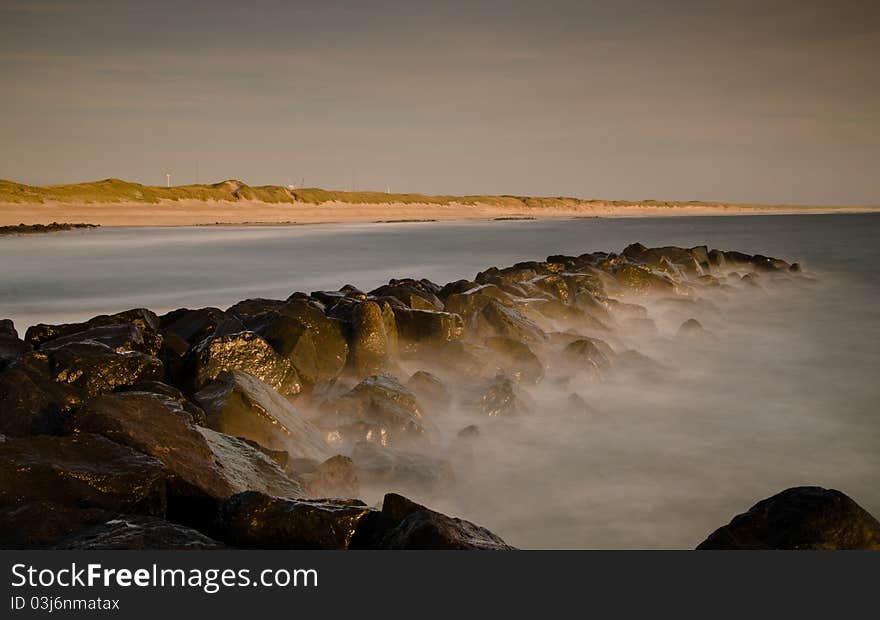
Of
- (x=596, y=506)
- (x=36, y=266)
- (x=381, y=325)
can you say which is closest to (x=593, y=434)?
(x=596, y=506)

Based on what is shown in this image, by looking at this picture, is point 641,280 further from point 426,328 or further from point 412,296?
point 426,328

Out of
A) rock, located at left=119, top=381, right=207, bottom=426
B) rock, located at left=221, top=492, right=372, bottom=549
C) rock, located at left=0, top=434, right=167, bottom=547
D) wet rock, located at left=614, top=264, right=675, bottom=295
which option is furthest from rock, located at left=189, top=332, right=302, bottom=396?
wet rock, located at left=614, top=264, right=675, bottom=295

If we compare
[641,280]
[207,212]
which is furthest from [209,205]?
[641,280]

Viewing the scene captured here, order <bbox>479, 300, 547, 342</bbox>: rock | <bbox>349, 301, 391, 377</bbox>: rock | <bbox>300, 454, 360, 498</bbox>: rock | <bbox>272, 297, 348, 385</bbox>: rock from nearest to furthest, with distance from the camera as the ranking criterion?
<bbox>300, 454, 360, 498</bbox>: rock
<bbox>272, 297, 348, 385</bbox>: rock
<bbox>349, 301, 391, 377</bbox>: rock
<bbox>479, 300, 547, 342</bbox>: rock

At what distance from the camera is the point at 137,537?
9.32ft

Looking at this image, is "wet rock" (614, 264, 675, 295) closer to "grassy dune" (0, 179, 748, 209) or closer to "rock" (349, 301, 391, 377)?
"rock" (349, 301, 391, 377)

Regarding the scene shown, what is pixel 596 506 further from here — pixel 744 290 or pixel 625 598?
pixel 744 290

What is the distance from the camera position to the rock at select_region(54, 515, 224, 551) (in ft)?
9.14

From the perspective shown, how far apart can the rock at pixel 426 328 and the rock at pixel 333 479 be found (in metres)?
3.47

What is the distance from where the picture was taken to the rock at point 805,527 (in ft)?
10.2

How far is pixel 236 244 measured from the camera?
32719mm

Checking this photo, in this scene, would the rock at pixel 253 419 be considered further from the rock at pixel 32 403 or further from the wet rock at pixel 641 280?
the wet rock at pixel 641 280

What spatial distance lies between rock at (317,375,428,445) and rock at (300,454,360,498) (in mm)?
1005

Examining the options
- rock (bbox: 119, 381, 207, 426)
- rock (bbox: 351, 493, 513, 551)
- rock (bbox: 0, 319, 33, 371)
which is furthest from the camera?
rock (bbox: 0, 319, 33, 371)
